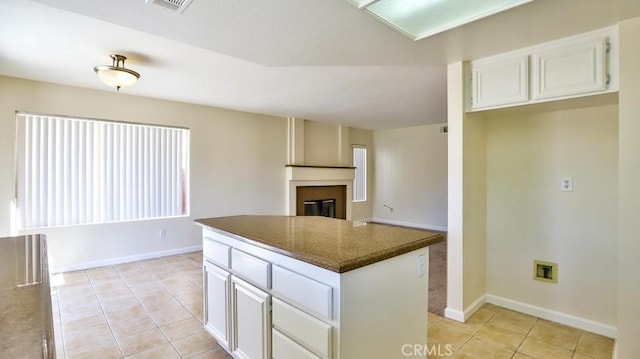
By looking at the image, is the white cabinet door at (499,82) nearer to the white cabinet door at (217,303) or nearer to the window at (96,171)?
the white cabinet door at (217,303)

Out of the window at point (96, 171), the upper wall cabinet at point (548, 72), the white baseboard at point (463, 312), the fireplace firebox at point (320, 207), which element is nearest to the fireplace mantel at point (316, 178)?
the fireplace firebox at point (320, 207)

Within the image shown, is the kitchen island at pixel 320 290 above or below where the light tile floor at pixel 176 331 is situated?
above

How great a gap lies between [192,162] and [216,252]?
309 centimetres

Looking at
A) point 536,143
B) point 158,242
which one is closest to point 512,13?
point 536,143

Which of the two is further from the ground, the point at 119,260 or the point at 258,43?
the point at 258,43

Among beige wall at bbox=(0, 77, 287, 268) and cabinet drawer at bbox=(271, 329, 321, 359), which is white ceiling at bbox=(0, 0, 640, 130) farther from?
cabinet drawer at bbox=(271, 329, 321, 359)

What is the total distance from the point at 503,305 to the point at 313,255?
2449 millimetres

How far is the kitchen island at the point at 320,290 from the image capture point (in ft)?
4.18

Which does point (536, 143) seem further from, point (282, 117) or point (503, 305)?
point (282, 117)

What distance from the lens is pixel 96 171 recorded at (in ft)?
13.4

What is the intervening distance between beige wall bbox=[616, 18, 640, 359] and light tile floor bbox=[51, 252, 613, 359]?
0.38 metres

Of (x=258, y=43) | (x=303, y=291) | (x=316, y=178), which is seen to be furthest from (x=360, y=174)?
(x=303, y=291)

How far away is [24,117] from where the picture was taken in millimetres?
3607

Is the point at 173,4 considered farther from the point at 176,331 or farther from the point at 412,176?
the point at 412,176
